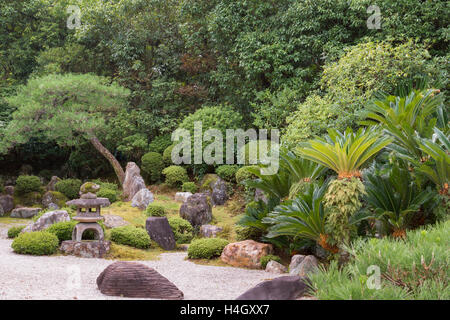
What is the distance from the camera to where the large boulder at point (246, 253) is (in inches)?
296

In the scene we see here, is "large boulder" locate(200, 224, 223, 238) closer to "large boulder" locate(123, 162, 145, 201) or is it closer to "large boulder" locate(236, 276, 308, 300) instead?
"large boulder" locate(123, 162, 145, 201)

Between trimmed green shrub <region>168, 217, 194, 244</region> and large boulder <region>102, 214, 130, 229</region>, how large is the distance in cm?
129

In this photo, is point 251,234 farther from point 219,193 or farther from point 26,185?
point 26,185

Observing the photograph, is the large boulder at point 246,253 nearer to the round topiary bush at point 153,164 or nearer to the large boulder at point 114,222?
the large boulder at point 114,222

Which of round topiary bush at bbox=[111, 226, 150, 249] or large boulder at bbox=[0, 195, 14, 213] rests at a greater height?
large boulder at bbox=[0, 195, 14, 213]

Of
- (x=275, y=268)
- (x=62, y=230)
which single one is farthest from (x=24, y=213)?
(x=275, y=268)

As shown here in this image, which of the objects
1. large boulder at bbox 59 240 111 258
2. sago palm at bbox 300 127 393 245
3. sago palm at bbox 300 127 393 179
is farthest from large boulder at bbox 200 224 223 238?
sago palm at bbox 300 127 393 179

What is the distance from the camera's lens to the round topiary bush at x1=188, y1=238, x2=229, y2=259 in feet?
26.7

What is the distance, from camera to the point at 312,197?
6645 millimetres

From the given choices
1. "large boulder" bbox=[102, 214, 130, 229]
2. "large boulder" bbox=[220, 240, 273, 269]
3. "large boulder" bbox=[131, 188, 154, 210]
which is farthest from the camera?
"large boulder" bbox=[131, 188, 154, 210]
